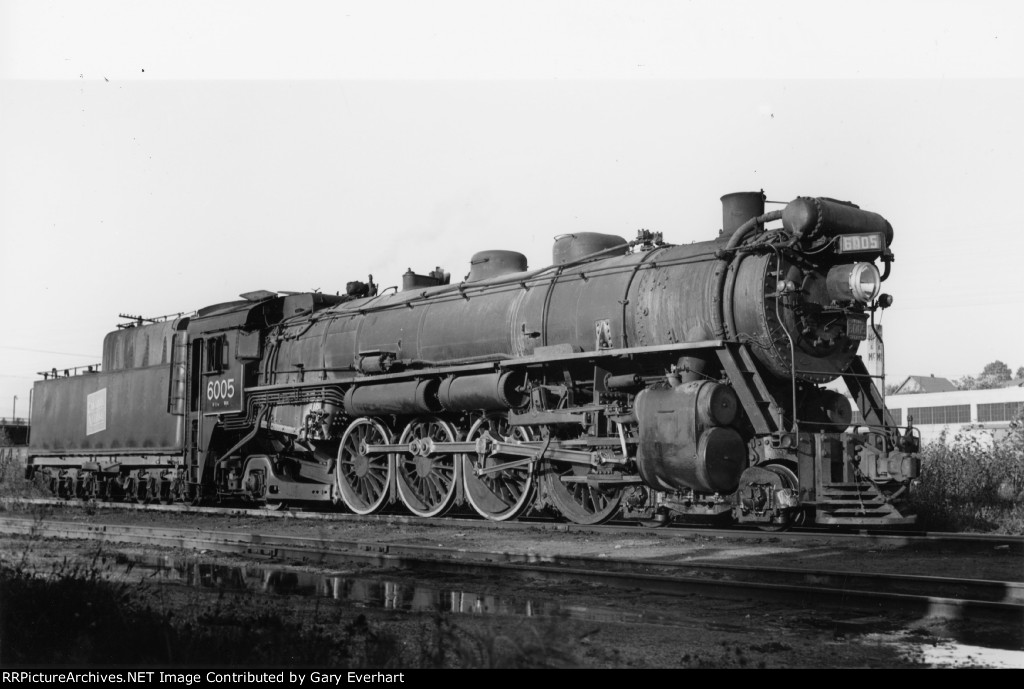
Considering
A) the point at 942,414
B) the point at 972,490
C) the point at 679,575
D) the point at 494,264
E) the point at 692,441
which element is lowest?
the point at 679,575

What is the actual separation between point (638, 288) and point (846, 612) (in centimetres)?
552

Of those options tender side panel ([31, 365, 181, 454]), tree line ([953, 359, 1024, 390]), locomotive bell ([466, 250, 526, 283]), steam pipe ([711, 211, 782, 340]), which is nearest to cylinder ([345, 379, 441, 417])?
locomotive bell ([466, 250, 526, 283])

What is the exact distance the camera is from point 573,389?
38.4 feet

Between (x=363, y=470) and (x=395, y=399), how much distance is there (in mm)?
1540

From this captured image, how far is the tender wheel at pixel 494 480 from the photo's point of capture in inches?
485

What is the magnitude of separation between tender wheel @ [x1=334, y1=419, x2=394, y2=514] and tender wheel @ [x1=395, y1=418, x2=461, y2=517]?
26 centimetres

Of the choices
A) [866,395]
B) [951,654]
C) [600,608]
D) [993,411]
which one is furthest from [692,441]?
[993,411]

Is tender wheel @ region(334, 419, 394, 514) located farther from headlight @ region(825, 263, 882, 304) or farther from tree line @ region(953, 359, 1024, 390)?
tree line @ region(953, 359, 1024, 390)

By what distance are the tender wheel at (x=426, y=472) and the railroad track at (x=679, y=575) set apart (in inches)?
123

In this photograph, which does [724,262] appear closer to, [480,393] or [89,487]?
A: [480,393]

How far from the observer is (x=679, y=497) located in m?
10.3

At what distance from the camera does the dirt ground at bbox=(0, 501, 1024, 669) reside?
5.11 m

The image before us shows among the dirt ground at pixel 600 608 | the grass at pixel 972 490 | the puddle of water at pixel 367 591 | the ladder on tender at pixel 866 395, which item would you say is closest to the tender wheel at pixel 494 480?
the dirt ground at pixel 600 608

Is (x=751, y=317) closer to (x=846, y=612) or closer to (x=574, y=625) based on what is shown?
(x=846, y=612)
